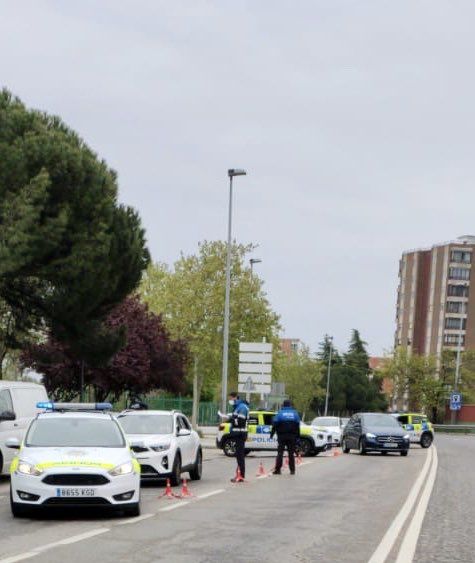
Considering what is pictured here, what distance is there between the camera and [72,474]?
1445cm

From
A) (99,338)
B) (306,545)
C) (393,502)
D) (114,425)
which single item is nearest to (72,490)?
(114,425)

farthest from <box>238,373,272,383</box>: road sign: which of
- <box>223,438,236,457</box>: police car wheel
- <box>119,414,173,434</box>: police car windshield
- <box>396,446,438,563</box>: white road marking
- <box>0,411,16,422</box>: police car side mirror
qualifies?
<box>0,411,16,422</box>: police car side mirror

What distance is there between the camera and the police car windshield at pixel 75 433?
15.8 meters

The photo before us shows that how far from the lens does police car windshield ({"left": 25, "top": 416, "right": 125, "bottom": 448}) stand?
15766mm

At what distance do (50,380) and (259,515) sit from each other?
120ft

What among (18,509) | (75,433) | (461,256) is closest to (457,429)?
(461,256)

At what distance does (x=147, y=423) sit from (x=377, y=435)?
19328 mm

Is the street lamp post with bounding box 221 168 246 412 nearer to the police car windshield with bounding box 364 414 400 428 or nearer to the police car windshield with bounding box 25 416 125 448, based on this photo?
the police car windshield with bounding box 364 414 400 428

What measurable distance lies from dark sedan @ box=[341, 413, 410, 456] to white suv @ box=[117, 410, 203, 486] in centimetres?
1739

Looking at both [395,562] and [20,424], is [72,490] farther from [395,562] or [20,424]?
[20,424]

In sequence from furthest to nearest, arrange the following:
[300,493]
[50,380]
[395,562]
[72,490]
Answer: [50,380] < [300,493] < [72,490] < [395,562]

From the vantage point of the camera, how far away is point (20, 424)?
22.8 m

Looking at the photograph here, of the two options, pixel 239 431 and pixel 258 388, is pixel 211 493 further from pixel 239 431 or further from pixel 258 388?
pixel 258 388

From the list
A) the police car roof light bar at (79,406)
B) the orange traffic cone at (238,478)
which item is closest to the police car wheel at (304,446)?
the orange traffic cone at (238,478)
